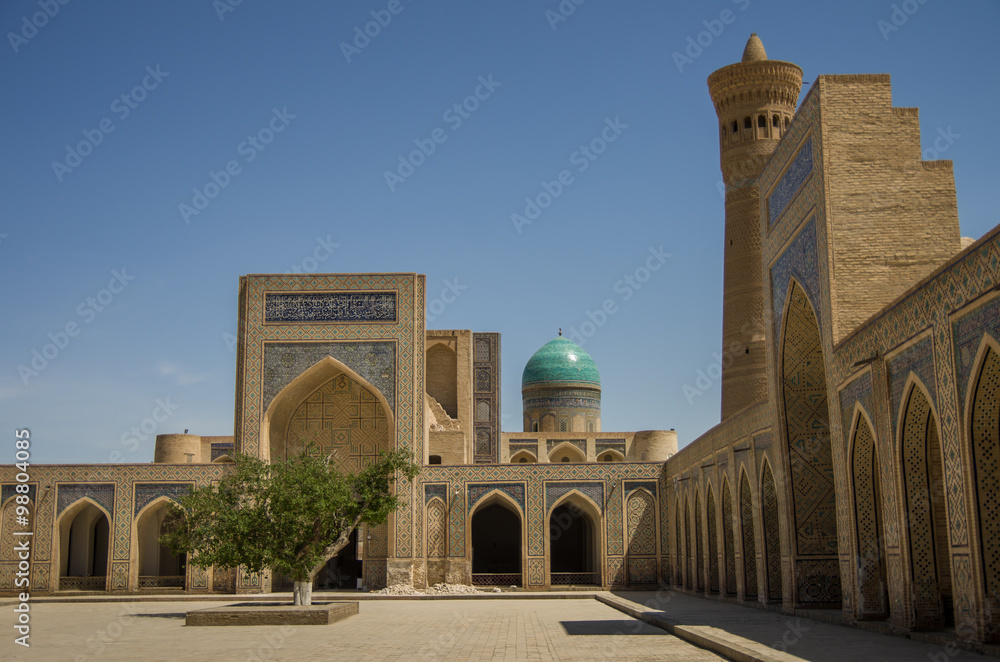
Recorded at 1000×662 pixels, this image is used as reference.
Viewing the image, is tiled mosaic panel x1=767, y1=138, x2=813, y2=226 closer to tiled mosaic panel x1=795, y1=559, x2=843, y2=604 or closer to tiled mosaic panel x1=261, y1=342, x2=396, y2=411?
tiled mosaic panel x1=795, y1=559, x2=843, y2=604

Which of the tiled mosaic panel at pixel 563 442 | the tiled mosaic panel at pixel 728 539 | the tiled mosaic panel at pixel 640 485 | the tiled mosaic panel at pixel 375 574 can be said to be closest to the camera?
the tiled mosaic panel at pixel 728 539

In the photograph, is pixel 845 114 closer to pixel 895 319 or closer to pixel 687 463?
pixel 895 319

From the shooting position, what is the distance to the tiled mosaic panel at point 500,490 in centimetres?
2084

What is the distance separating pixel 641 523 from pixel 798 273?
9663 millimetres

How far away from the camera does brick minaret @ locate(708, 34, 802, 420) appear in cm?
2003

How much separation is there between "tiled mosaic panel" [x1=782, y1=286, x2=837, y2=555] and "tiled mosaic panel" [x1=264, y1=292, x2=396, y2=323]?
9.88 m

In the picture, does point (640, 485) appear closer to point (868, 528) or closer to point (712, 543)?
point (712, 543)

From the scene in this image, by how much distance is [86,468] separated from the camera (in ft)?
67.6

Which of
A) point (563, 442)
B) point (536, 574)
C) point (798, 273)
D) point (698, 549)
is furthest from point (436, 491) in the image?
point (563, 442)

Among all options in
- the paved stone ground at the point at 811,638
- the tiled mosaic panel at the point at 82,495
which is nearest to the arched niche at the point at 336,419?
the tiled mosaic panel at the point at 82,495

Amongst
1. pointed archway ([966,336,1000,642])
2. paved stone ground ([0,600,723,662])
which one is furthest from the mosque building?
paved stone ground ([0,600,723,662])

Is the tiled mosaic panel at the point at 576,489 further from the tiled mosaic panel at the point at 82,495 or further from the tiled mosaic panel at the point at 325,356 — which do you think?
the tiled mosaic panel at the point at 82,495

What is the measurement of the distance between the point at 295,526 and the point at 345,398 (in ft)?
24.6

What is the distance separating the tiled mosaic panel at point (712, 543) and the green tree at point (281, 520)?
569 centimetres
